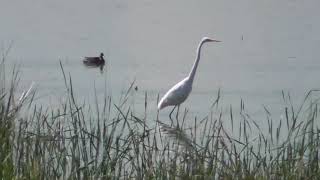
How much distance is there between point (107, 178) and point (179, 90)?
21.0 ft

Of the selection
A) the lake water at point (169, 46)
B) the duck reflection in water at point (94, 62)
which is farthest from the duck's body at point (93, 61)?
the lake water at point (169, 46)

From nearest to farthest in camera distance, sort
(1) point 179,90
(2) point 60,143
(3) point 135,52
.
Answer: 1. (2) point 60,143
2. (1) point 179,90
3. (3) point 135,52

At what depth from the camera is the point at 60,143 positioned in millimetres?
4980

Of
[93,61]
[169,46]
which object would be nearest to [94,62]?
[93,61]

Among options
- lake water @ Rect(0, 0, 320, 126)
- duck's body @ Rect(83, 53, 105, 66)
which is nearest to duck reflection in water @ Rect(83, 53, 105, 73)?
duck's body @ Rect(83, 53, 105, 66)

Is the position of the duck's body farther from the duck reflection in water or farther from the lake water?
the lake water

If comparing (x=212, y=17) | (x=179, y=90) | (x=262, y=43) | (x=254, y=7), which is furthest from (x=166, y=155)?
(x=254, y=7)

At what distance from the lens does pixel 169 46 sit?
16.7m

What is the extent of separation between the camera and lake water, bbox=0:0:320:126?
41.4 ft

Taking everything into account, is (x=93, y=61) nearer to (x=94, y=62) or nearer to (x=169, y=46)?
(x=94, y=62)

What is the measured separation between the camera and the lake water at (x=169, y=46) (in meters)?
12.6

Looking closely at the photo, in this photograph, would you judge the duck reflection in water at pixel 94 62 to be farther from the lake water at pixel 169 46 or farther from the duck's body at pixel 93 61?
the lake water at pixel 169 46

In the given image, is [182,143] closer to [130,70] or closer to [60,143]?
[60,143]

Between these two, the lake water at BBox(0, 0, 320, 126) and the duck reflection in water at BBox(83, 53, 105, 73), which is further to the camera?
the duck reflection in water at BBox(83, 53, 105, 73)
